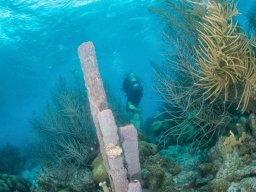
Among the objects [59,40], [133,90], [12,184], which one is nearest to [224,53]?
[12,184]

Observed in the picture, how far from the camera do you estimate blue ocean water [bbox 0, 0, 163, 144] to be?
1930 centimetres

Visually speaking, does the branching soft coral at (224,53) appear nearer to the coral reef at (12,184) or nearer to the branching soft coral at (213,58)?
the branching soft coral at (213,58)

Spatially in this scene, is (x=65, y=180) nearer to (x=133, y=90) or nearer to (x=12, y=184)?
(x=12, y=184)

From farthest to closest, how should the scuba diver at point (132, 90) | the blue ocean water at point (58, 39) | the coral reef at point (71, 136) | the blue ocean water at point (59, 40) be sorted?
the blue ocean water at point (58, 39), the blue ocean water at point (59, 40), the scuba diver at point (132, 90), the coral reef at point (71, 136)

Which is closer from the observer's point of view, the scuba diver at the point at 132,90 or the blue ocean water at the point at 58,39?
the scuba diver at the point at 132,90

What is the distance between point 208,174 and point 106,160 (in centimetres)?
212

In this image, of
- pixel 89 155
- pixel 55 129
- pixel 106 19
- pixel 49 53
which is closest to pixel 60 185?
pixel 89 155

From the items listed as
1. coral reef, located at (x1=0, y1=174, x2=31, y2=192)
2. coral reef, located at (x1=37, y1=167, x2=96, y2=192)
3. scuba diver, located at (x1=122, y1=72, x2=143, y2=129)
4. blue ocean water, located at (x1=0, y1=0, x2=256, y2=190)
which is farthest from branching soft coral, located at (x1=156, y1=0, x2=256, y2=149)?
scuba diver, located at (x1=122, y1=72, x2=143, y2=129)

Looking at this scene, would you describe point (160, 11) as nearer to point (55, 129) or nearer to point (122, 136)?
point (122, 136)

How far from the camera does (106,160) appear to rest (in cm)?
452

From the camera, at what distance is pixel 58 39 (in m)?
24.4

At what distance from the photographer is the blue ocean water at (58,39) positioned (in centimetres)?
1930

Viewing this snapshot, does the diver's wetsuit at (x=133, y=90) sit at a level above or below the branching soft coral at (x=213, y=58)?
below

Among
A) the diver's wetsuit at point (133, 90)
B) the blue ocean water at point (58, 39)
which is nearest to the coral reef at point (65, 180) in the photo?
the blue ocean water at point (58, 39)
